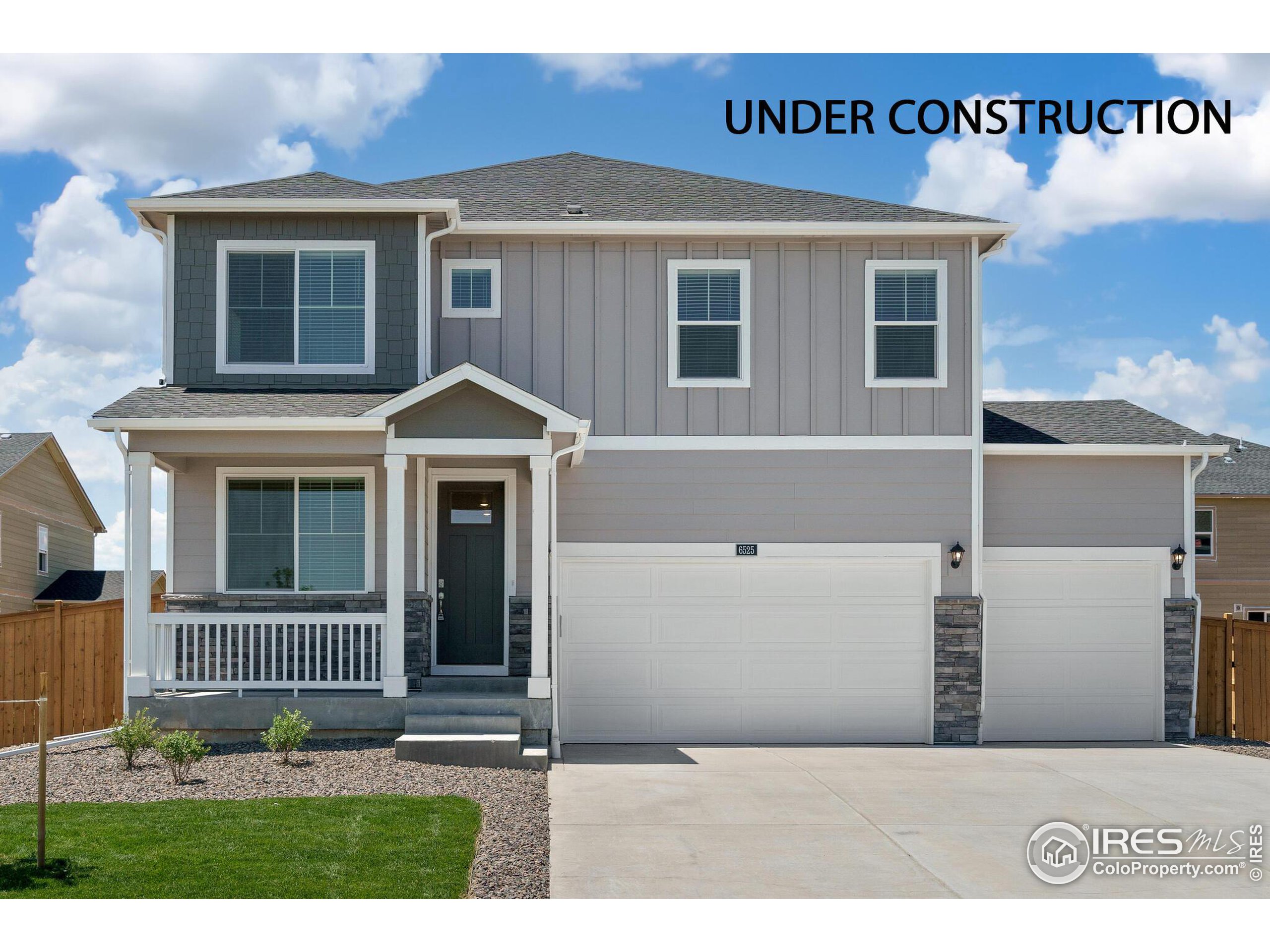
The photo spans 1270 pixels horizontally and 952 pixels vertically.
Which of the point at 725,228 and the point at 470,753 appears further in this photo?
the point at 725,228

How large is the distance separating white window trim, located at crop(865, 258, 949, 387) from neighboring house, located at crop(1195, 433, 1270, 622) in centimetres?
1576

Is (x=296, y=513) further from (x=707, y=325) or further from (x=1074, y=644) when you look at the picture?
(x=1074, y=644)

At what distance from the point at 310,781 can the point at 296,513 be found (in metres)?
3.98

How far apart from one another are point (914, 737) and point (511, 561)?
486cm

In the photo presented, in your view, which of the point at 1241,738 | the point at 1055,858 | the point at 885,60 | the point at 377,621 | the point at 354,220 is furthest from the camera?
the point at 1241,738

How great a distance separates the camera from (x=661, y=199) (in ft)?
44.5

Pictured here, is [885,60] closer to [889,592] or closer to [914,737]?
[889,592]

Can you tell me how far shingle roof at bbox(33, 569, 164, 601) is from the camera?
27750mm

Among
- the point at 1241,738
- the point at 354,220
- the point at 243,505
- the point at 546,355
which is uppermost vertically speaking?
the point at 354,220

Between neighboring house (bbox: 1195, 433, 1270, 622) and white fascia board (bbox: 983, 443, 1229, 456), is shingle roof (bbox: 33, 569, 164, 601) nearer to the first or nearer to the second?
white fascia board (bbox: 983, 443, 1229, 456)

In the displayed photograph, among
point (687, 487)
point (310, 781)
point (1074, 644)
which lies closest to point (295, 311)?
point (687, 487)

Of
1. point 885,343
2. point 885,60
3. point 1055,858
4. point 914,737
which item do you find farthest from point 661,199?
point 1055,858

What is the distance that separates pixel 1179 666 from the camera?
12984 mm

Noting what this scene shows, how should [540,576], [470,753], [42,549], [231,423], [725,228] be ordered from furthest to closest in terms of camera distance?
[42,549] < [725,228] < [540,576] < [231,423] < [470,753]
